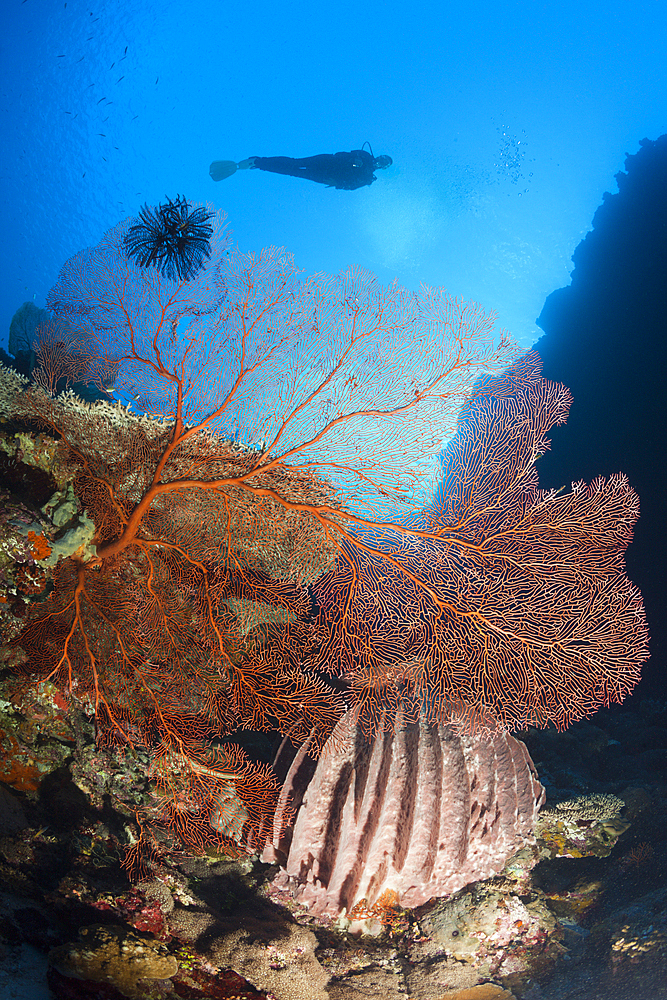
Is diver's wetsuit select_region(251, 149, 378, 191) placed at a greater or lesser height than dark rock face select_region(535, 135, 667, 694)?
greater

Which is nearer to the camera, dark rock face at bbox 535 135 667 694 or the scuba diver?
dark rock face at bbox 535 135 667 694

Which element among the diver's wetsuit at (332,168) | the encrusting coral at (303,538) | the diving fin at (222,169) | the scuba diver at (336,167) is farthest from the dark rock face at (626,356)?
the diving fin at (222,169)

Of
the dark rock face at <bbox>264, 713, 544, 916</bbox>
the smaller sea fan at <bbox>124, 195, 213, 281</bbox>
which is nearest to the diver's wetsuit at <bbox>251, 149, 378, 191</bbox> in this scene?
the smaller sea fan at <bbox>124, 195, 213, 281</bbox>

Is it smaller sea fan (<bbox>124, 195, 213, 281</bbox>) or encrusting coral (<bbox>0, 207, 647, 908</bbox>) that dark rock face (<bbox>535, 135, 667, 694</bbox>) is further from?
smaller sea fan (<bbox>124, 195, 213, 281</bbox>)

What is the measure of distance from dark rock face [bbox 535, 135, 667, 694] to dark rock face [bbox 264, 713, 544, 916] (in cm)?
558

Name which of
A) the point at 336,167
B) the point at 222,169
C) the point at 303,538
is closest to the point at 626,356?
the point at 336,167

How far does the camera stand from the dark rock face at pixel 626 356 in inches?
284

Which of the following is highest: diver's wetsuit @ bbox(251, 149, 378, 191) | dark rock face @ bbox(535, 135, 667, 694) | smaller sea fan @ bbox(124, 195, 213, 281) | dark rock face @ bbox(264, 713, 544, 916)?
diver's wetsuit @ bbox(251, 149, 378, 191)

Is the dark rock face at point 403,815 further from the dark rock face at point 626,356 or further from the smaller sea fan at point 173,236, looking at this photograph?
the dark rock face at point 626,356

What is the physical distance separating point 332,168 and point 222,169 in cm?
332

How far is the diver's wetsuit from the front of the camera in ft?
27.7

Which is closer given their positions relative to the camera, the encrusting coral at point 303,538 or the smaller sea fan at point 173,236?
the encrusting coral at point 303,538

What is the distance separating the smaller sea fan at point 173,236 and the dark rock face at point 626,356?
7769mm

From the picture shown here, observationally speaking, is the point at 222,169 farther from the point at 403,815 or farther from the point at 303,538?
the point at 403,815
